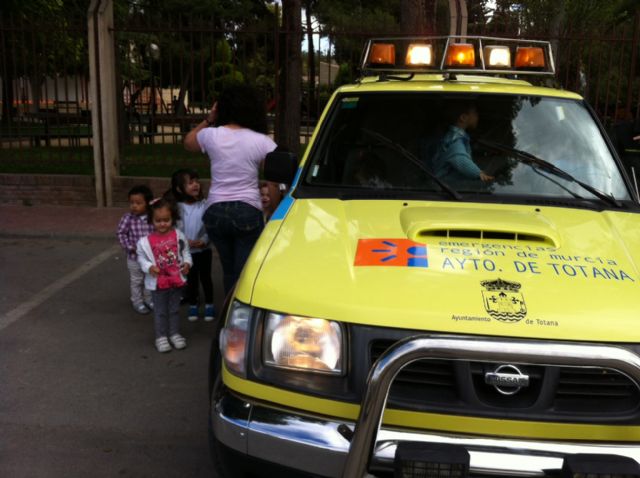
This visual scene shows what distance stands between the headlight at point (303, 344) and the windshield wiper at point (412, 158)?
1.27 m

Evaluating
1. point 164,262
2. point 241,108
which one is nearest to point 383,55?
point 241,108

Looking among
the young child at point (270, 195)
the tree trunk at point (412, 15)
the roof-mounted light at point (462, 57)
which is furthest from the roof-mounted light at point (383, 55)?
the tree trunk at point (412, 15)

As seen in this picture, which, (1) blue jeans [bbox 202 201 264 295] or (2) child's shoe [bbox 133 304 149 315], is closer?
(1) blue jeans [bbox 202 201 264 295]

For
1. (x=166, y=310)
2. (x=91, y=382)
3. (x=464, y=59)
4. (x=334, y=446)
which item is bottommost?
(x=91, y=382)

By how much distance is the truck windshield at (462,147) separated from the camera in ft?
11.5

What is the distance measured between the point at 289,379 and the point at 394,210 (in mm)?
1100

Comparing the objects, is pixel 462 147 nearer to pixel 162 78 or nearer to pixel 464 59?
pixel 464 59

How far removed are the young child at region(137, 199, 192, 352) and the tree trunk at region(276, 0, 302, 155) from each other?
5.59 m

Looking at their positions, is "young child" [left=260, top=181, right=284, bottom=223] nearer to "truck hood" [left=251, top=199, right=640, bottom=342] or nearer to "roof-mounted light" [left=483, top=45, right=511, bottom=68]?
"roof-mounted light" [left=483, top=45, right=511, bottom=68]

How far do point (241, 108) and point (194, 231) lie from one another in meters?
1.36

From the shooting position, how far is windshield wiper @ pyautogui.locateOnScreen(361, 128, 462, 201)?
335 centimetres

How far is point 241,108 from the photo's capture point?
4523mm

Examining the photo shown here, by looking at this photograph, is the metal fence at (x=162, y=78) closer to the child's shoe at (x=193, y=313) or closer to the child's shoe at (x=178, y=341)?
the child's shoe at (x=193, y=313)

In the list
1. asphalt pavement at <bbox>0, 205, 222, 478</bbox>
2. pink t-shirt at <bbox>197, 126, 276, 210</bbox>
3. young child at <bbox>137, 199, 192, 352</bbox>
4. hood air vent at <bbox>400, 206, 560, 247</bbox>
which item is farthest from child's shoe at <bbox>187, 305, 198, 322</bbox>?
hood air vent at <bbox>400, 206, 560, 247</bbox>
